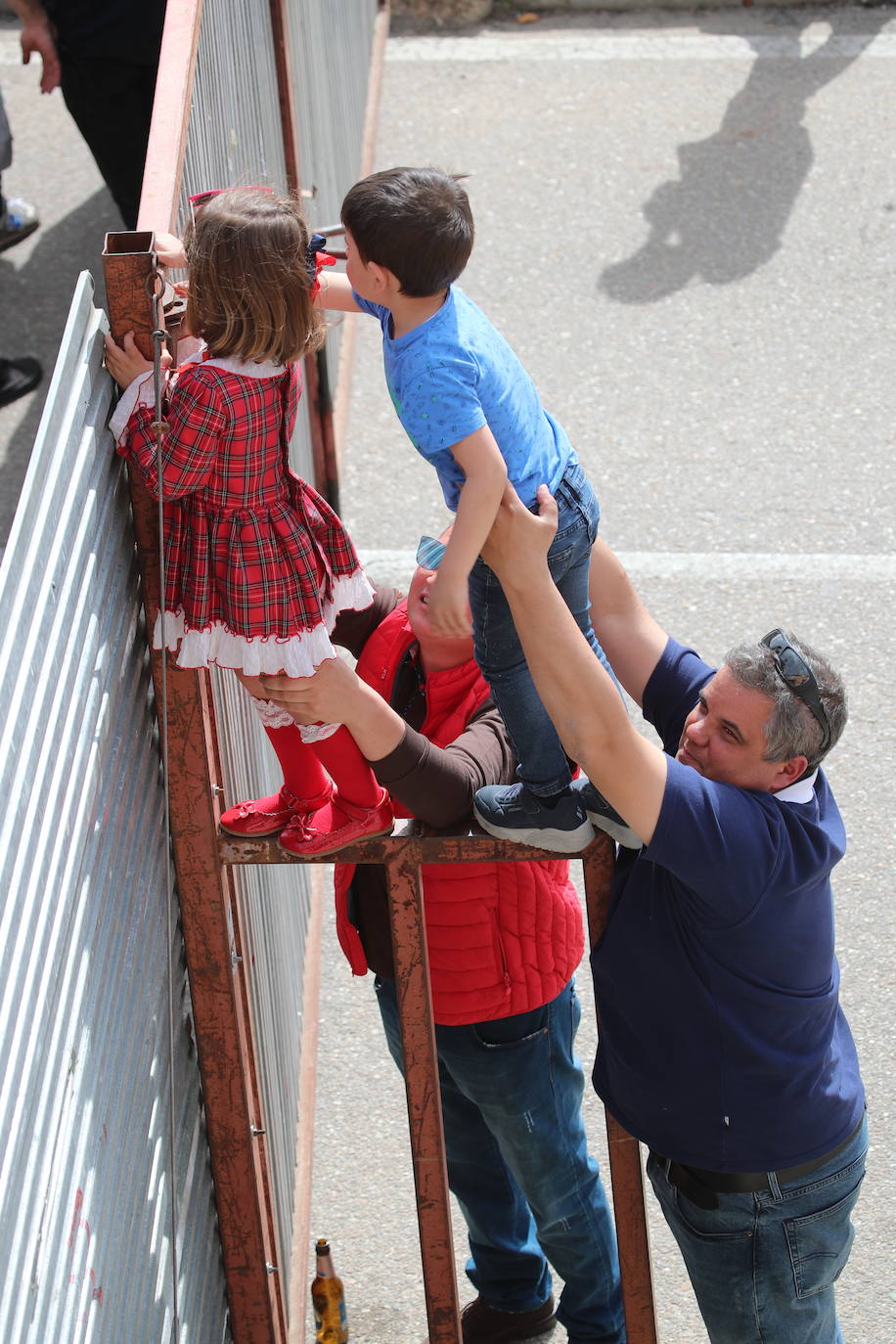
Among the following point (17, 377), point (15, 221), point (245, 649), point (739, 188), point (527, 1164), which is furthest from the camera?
point (739, 188)

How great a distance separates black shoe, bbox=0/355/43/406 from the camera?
661 cm

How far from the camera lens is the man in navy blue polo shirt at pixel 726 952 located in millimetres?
2424

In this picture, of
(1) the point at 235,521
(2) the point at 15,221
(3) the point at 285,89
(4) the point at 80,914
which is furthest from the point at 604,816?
(2) the point at 15,221

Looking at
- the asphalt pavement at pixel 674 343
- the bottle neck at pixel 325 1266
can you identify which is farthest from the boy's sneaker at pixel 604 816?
the asphalt pavement at pixel 674 343

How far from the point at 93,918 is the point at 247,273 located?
38.1 inches

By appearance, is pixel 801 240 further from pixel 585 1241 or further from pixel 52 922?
pixel 52 922

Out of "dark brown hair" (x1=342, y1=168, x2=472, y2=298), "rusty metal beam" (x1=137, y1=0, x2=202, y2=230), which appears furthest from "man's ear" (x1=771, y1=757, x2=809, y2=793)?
"rusty metal beam" (x1=137, y1=0, x2=202, y2=230)

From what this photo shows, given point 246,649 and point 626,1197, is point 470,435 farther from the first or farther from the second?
point 626,1197

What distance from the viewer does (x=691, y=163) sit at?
8.05 m

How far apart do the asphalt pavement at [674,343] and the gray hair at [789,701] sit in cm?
189

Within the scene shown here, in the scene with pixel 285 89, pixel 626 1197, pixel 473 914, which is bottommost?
pixel 626 1197

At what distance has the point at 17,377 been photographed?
6.67 meters

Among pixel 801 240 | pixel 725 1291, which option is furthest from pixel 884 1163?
pixel 801 240

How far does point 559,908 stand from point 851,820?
2.10m
